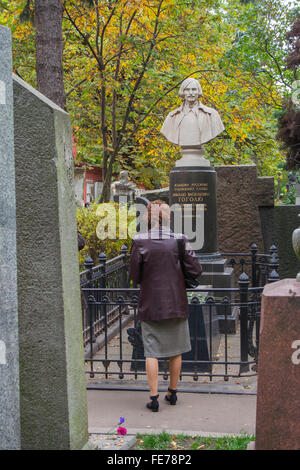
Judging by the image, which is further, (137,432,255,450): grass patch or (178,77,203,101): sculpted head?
(178,77,203,101): sculpted head

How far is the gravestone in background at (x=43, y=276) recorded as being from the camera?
10.8 feet

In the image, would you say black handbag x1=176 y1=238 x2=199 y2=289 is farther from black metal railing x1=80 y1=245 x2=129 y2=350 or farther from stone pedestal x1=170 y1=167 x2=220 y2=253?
stone pedestal x1=170 y1=167 x2=220 y2=253

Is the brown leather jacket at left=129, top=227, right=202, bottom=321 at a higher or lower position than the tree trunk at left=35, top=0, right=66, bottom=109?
lower

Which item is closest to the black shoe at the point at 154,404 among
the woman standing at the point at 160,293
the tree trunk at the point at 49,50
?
the woman standing at the point at 160,293

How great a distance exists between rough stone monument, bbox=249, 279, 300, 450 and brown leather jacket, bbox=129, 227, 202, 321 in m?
1.73

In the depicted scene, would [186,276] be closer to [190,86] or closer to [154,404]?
[154,404]

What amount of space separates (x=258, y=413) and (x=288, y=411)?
0.62ft

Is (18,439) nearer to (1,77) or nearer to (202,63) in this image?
(1,77)

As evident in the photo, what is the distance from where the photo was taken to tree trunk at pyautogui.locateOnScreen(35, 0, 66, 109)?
926cm

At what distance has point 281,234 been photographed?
11617 mm

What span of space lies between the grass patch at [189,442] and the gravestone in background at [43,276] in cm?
98

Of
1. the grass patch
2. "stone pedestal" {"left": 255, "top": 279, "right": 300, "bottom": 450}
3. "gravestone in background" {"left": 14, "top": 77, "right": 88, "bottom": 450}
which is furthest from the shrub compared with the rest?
"stone pedestal" {"left": 255, "top": 279, "right": 300, "bottom": 450}

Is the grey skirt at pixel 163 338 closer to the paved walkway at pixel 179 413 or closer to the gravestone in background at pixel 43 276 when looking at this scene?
the paved walkway at pixel 179 413
